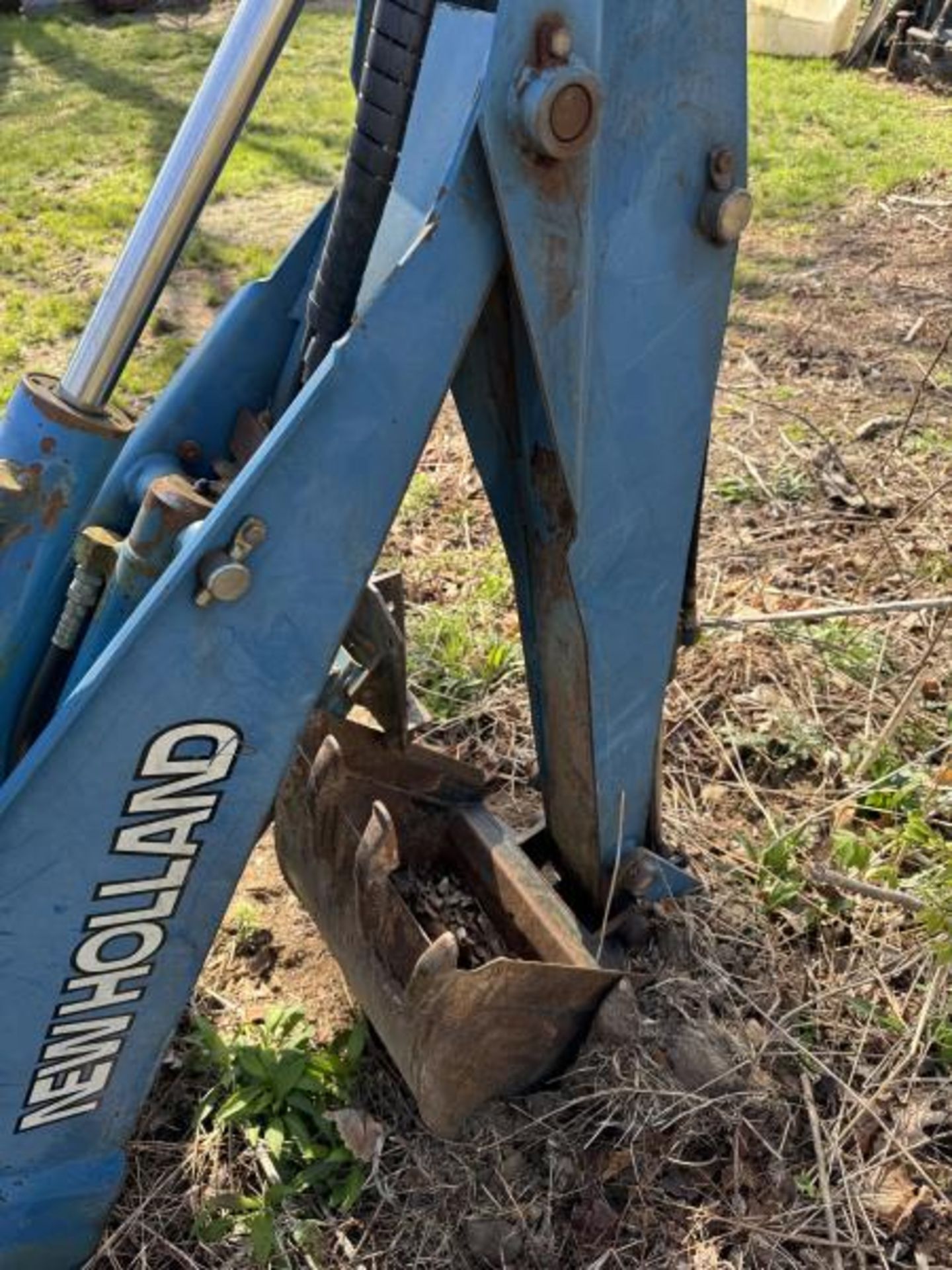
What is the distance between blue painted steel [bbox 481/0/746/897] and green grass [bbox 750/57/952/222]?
587cm

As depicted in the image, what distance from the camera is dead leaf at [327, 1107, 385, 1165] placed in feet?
7.50

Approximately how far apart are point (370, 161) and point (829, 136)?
843 centimetres

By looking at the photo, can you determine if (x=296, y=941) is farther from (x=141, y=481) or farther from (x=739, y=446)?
(x=739, y=446)

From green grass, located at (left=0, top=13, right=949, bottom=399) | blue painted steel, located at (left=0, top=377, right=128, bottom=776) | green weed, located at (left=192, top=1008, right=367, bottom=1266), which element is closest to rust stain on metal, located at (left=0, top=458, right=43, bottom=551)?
blue painted steel, located at (left=0, top=377, right=128, bottom=776)

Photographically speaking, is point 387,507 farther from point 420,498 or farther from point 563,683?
point 420,498

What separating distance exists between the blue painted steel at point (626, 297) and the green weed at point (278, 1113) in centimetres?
83

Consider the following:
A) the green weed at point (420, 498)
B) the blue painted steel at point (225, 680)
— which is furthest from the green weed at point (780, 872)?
the green weed at point (420, 498)

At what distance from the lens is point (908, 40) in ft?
36.4

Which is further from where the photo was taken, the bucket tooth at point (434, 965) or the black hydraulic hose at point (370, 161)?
the bucket tooth at point (434, 965)

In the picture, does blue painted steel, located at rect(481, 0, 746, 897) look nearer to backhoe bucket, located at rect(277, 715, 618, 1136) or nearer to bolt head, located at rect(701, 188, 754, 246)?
bolt head, located at rect(701, 188, 754, 246)

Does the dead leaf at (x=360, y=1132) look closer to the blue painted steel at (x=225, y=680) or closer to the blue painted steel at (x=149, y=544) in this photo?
the blue painted steel at (x=225, y=680)

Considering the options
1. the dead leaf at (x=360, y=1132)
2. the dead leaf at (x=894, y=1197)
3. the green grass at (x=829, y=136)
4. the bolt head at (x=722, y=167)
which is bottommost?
the dead leaf at (x=360, y=1132)

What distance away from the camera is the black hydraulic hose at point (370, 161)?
1.58m

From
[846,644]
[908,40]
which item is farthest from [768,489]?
[908,40]
